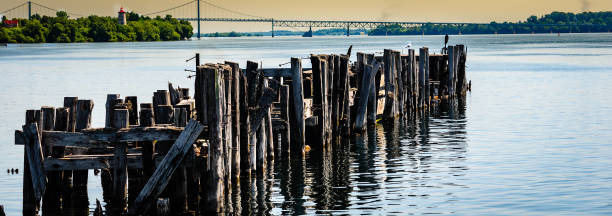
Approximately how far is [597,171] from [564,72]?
4589 centimetres

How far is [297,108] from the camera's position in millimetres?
21031

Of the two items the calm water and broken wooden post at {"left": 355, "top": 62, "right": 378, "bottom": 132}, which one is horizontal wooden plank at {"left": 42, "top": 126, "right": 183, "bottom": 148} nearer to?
the calm water

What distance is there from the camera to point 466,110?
35531mm

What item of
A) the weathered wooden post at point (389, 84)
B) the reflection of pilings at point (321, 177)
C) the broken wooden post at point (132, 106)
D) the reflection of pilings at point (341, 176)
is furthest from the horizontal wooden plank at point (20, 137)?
the weathered wooden post at point (389, 84)

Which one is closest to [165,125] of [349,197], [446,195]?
[349,197]

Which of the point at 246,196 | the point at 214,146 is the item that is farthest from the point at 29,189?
the point at 246,196

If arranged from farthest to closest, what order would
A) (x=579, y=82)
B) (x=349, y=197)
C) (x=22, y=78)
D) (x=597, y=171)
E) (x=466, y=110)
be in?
1. (x=22, y=78)
2. (x=579, y=82)
3. (x=466, y=110)
4. (x=597, y=171)
5. (x=349, y=197)

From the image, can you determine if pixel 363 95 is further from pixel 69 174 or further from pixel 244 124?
pixel 69 174

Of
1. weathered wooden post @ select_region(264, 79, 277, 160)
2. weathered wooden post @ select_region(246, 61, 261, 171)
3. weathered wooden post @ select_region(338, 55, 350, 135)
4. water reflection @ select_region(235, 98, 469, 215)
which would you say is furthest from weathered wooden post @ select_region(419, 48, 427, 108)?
weathered wooden post @ select_region(246, 61, 261, 171)

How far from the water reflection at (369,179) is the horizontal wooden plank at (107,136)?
261 cm

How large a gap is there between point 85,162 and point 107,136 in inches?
35.1

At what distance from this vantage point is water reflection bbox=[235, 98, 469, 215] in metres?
16.9

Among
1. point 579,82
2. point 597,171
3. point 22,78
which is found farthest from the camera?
point 22,78

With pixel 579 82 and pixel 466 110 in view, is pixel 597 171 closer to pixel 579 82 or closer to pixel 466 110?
pixel 466 110
